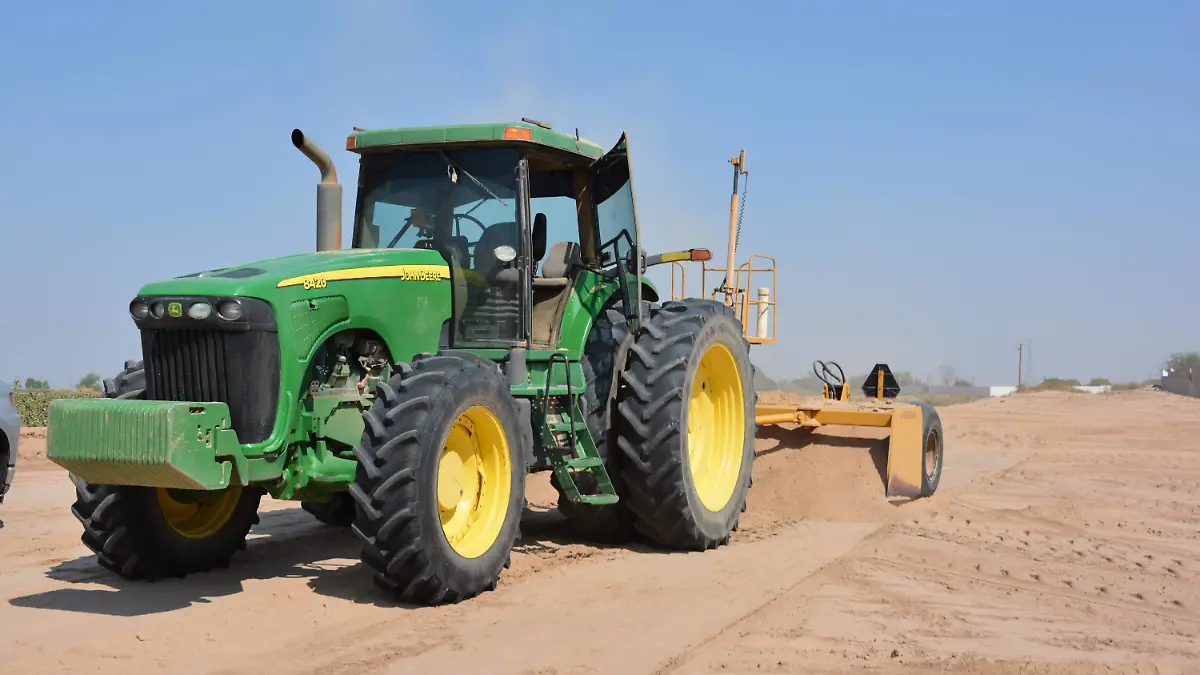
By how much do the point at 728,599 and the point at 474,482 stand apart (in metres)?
1.63

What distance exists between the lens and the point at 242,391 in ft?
20.8

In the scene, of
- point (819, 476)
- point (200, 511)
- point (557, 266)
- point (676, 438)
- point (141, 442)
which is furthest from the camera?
point (819, 476)

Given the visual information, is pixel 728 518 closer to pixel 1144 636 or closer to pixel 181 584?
pixel 1144 636

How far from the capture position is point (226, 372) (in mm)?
6363

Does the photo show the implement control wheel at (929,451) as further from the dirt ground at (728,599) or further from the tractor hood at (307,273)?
the tractor hood at (307,273)

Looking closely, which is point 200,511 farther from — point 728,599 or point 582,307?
point 728,599

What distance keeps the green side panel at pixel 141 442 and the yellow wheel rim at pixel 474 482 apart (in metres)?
1.25

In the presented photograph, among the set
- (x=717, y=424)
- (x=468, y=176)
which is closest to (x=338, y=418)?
(x=468, y=176)

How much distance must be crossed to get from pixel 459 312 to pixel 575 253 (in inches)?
46.4

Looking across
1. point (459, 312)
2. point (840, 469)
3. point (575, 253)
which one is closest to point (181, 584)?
point (459, 312)

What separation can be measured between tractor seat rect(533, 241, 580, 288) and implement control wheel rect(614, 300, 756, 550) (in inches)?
29.1

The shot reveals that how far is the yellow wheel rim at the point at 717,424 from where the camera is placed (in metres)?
9.41

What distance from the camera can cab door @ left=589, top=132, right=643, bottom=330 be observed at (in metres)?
8.67

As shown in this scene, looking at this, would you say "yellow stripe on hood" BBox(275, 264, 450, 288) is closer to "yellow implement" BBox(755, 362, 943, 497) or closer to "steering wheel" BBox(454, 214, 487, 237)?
"steering wheel" BBox(454, 214, 487, 237)
